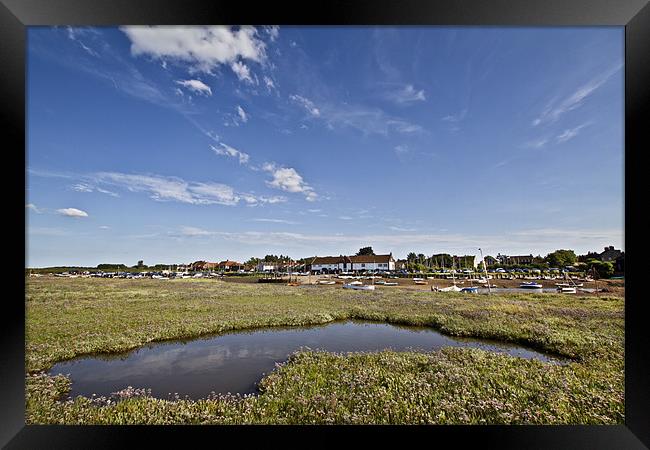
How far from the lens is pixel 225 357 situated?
737 cm

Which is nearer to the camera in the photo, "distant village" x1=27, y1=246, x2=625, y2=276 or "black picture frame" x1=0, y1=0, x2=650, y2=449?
"black picture frame" x1=0, y1=0, x2=650, y2=449

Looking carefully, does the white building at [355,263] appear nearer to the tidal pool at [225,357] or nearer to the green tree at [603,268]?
the green tree at [603,268]

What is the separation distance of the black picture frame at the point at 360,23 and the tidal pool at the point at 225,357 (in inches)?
109

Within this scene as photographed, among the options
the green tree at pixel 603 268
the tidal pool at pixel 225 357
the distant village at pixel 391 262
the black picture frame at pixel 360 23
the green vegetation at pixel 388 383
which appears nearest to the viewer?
the black picture frame at pixel 360 23

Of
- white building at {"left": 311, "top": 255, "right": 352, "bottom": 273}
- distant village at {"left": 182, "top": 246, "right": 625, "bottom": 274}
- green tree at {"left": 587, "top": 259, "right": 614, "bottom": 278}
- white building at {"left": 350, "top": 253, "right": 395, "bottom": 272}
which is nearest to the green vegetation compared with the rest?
green tree at {"left": 587, "top": 259, "right": 614, "bottom": 278}

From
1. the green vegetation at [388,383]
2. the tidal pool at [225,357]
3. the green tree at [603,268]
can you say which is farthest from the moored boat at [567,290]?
the tidal pool at [225,357]

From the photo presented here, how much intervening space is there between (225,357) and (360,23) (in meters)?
7.89

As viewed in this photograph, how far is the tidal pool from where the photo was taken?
5625 mm

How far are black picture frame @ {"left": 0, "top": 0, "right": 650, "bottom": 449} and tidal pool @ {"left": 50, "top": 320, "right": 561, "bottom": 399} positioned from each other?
9.09ft

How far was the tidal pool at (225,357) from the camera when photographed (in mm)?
5625

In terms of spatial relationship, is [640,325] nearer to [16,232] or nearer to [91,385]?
[16,232]

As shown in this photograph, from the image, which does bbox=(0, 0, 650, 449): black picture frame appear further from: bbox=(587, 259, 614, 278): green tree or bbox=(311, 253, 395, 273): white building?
bbox=(311, 253, 395, 273): white building

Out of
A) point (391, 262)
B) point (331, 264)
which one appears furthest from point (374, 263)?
point (331, 264)

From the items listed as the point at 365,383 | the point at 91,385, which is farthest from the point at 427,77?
Result: the point at 91,385
